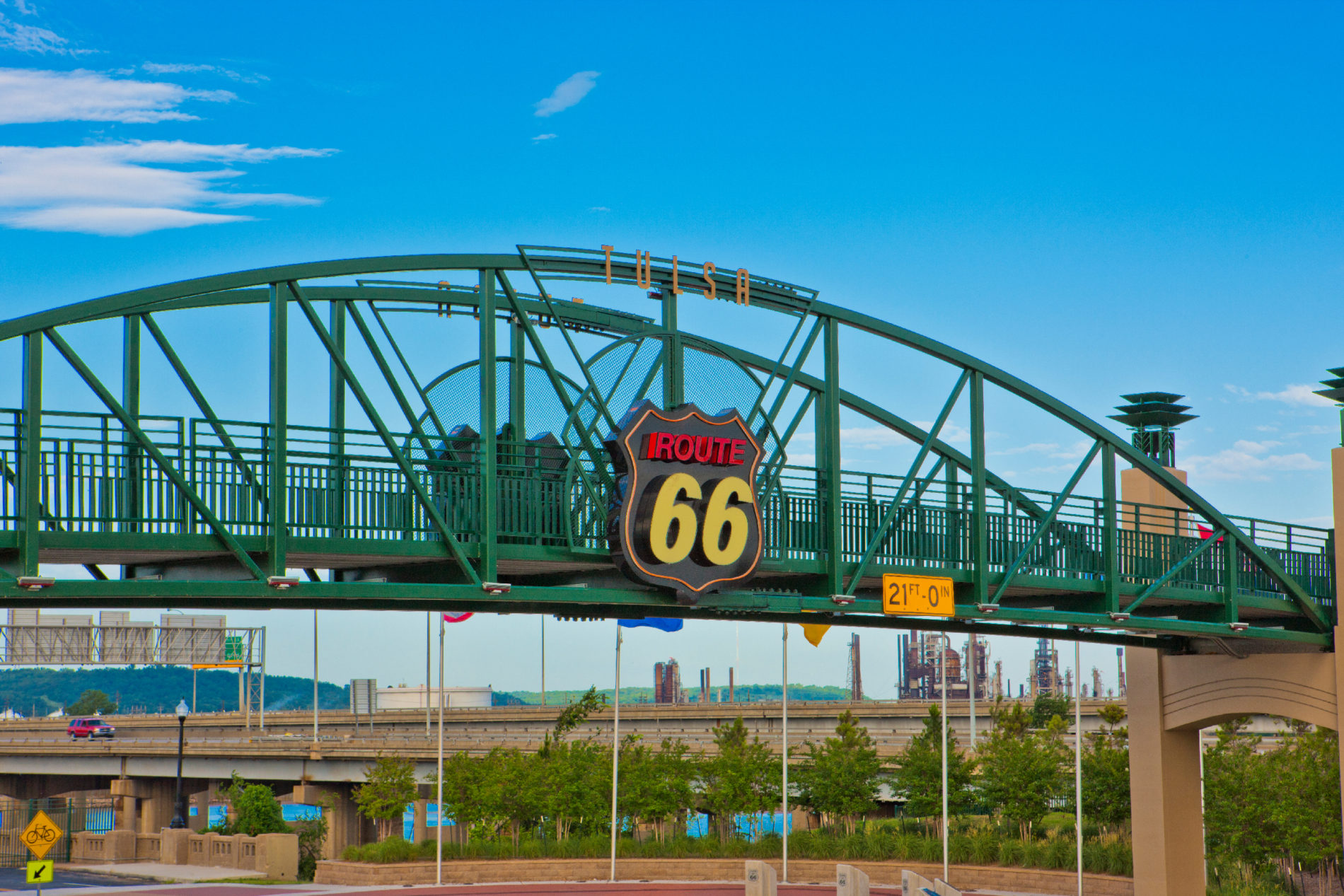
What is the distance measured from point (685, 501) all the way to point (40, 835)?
23.8 meters

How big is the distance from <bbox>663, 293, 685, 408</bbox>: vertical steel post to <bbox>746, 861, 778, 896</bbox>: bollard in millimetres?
10062

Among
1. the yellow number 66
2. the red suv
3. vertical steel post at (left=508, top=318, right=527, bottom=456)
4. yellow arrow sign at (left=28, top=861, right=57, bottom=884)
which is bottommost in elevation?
the red suv

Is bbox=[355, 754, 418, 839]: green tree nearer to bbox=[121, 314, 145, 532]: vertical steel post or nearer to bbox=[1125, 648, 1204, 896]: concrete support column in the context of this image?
bbox=[1125, 648, 1204, 896]: concrete support column

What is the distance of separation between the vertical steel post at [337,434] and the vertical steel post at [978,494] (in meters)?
13.0

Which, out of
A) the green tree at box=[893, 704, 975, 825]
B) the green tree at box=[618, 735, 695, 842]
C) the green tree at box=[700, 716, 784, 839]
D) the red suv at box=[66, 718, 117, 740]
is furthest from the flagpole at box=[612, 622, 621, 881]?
the red suv at box=[66, 718, 117, 740]

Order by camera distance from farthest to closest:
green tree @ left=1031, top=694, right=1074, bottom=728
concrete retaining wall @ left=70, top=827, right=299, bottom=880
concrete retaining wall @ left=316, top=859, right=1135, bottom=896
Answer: green tree @ left=1031, top=694, right=1074, bottom=728, concrete retaining wall @ left=70, top=827, right=299, bottom=880, concrete retaining wall @ left=316, top=859, right=1135, bottom=896

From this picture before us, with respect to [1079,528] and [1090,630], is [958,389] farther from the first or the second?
[1090,630]

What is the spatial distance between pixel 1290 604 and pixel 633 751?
101 feet

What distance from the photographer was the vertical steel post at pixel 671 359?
26.4 m

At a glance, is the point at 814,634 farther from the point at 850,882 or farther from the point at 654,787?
the point at 654,787

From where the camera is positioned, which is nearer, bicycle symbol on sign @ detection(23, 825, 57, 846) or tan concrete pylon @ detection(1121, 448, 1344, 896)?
tan concrete pylon @ detection(1121, 448, 1344, 896)

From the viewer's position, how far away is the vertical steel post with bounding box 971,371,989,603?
29.3m

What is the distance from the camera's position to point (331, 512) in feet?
71.2

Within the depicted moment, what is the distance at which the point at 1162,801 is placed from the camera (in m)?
36.6
